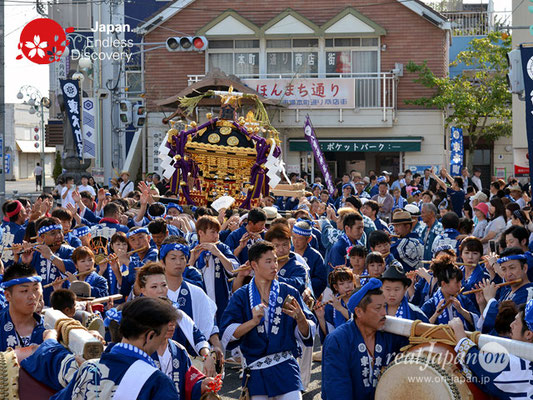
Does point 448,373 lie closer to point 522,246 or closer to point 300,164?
point 522,246

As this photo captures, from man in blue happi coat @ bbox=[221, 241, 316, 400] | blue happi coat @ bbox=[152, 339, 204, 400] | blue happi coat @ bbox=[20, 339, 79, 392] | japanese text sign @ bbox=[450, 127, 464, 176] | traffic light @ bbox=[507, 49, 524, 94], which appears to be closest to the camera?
blue happi coat @ bbox=[20, 339, 79, 392]

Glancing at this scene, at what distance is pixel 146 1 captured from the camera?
43.6 metres

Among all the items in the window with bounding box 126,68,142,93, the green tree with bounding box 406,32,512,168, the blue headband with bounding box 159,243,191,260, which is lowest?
the blue headband with bounding box 159,243,191,260

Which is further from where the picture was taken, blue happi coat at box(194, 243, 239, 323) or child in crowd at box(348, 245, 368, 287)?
blue happi coat at box(194, 243, 239, 323)

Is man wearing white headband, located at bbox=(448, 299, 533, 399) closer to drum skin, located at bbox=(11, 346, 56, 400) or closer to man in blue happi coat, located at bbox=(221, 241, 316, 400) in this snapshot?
man in blue happi coat, located at bbox=(221, 241, 316, 400)

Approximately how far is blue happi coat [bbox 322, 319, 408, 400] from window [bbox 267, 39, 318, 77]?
25.3 m

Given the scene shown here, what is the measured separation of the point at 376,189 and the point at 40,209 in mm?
9339

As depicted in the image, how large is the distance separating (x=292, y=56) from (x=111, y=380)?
1054 inches

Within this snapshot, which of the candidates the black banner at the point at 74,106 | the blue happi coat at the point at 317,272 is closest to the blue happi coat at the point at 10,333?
the blue happi coat at the point at 317,272

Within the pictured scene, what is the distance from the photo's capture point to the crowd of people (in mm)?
4316

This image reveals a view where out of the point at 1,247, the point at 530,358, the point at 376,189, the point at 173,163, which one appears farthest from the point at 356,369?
the point at 376,189

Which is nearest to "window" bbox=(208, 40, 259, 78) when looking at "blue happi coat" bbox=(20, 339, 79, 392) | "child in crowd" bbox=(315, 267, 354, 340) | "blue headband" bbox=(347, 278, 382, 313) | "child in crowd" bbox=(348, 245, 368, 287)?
"child in crowd" bbox=(348, 245, 368, 287)

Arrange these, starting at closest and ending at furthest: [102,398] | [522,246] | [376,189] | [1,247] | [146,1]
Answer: [102,398] → [522,246] → [1,247] → [376,189] → [146,1]

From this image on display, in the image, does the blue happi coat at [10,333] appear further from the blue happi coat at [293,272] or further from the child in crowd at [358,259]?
the child in crowd at [358,259]
